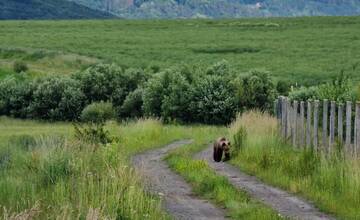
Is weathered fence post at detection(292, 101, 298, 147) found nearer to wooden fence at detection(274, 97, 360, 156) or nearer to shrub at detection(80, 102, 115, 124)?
wooden fence at detection(274, 97, 360, 156)

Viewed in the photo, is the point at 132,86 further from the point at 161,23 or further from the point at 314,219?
the point at 161,23

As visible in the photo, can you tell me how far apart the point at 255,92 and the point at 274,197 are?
35997mm

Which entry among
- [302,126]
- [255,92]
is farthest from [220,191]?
[255,92]

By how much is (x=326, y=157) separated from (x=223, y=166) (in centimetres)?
499

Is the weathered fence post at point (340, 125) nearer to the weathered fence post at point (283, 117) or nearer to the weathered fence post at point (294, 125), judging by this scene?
the weathered fence post at point (294, 125)

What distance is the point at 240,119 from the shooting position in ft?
92.3

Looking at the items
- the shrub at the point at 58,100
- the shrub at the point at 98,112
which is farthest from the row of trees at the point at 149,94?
the shrub at the point at 98,112

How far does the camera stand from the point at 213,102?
51906 mm

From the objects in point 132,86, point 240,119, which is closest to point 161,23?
point 132,86

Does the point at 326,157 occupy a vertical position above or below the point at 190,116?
above

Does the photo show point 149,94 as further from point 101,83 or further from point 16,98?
point 16,98

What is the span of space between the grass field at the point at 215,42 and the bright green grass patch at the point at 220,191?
6456cm

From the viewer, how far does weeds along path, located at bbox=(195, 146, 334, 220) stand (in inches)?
553

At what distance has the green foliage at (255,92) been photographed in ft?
168
